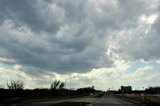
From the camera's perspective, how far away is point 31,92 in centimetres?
12188

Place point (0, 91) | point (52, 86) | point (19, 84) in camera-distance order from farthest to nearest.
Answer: point (52, 86)
point (19, 84)
point (0, 91)

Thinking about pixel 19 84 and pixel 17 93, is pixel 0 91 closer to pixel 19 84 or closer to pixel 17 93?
pixel 17 93

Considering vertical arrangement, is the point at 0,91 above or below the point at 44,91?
below

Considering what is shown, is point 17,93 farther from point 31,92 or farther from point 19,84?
point 19,84

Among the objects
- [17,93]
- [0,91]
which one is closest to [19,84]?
[17,93]

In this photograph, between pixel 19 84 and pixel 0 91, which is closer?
pixel 0 91

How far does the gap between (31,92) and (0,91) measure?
41053mm

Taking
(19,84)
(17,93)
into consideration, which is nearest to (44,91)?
(19,84)

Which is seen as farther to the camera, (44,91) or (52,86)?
(52,86)

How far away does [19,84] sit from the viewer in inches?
6088

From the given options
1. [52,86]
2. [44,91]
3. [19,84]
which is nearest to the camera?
[44,91]

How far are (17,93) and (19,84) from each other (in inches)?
2176

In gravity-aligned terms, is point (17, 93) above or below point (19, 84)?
below

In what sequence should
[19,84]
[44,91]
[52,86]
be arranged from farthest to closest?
1. [52,86]
2. [19,84]
3. [44,91]
